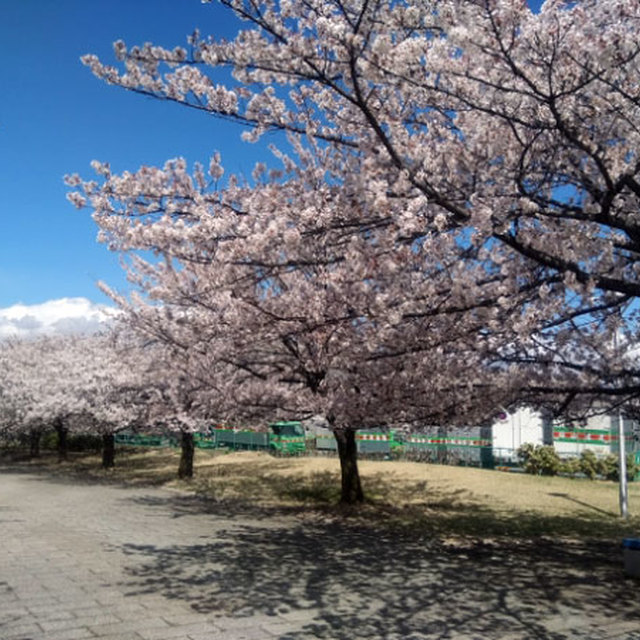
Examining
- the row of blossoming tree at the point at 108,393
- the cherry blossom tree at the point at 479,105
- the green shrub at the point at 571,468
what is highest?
the cherry blossom tree at the point at 479,105

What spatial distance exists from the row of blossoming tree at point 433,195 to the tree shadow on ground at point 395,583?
251 cm

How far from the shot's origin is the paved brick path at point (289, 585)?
20.3 ft

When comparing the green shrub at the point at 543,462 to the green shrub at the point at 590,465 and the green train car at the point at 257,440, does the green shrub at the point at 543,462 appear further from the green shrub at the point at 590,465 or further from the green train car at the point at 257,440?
the green train car at the point at 257,440

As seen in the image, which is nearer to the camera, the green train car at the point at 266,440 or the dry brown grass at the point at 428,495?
the dry brown grass at the point at 428,495

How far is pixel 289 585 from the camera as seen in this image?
791 cm

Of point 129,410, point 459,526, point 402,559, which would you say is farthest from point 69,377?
point 402,559

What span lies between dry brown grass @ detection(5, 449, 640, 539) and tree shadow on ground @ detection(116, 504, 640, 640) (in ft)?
5.93

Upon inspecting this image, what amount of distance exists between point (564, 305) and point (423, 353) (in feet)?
6.64

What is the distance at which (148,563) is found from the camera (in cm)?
895

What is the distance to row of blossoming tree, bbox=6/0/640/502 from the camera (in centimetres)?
547

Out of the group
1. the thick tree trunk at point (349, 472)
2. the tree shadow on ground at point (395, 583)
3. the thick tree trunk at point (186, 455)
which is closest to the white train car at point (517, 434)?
the thick tree trunk at point (349, 472)

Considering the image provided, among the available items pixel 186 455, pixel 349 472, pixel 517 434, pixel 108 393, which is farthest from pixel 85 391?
pixel 517 434

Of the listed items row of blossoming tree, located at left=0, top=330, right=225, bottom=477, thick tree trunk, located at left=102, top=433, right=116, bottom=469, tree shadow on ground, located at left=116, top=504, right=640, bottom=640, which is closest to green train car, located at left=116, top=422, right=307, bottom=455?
thick tree trunk, located at left=102, top=433, right=116, bottom=469

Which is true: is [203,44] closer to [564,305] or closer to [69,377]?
[564,305]
